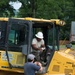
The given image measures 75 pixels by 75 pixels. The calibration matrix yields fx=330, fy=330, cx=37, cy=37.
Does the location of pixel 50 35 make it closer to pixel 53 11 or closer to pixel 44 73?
pixel 44 73

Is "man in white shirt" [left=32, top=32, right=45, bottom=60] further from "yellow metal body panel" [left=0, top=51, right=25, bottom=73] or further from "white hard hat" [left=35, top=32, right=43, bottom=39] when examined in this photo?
"yellow metal body panel" [left=0, top=51, right=25, bottom=73]

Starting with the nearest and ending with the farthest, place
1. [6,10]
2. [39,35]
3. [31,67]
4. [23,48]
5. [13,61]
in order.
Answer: [31,67], [23,48], [13,61], [39,35], [6,10]

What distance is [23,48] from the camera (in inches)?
359

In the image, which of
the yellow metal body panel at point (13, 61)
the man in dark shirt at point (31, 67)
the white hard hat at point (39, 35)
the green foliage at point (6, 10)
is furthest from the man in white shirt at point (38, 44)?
the green foliage at point (6, 10)

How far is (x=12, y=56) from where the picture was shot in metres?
9.30

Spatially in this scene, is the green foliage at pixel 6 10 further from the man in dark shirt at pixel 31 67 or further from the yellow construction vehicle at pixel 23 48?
the man in dark shirt at pixel 31 67

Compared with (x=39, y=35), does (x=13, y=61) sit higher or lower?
lower

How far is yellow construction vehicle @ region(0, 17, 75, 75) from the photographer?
9.12 m

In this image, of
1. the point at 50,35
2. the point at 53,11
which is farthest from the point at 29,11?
the point at 50,35

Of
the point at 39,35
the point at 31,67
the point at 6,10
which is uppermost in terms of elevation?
the point at 39,35

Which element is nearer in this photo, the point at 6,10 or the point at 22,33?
the point at 22,33

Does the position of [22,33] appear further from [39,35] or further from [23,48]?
[39,35]

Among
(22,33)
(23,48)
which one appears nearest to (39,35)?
(22,33)

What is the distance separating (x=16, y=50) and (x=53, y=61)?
1087 mm
